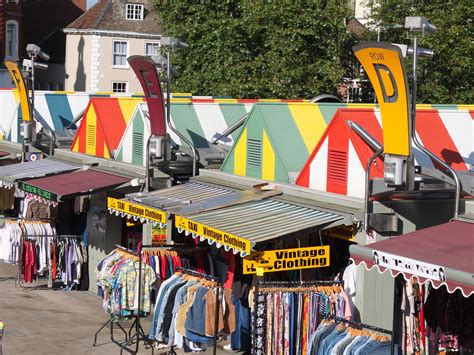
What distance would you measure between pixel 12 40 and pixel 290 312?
5347cm

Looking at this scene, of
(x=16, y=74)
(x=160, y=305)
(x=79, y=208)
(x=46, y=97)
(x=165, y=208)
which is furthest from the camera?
(x=46, y=97)

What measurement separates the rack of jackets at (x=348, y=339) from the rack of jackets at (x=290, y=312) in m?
0.82

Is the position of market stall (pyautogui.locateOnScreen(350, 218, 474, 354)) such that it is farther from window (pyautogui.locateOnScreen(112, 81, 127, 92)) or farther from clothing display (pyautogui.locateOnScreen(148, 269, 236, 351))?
window (pyautogui.locateOnScreen(112, 81, 127, 92))

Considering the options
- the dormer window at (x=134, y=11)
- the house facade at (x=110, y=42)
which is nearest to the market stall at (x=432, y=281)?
the house facade at (x=110, y=42)

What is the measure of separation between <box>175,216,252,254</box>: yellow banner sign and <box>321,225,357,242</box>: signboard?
1.56 meters

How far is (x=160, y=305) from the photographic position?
46.2ft

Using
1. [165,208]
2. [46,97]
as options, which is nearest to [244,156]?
[165,208]

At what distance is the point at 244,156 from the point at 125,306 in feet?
10.4

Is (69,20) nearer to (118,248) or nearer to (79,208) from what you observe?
(79,208)

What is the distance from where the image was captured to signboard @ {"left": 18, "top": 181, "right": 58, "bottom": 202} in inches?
727

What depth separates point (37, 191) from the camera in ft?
63.0

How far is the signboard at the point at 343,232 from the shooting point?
13342mm

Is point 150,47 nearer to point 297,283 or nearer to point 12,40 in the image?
point 12,40

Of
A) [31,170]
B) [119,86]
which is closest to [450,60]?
[31,170]
